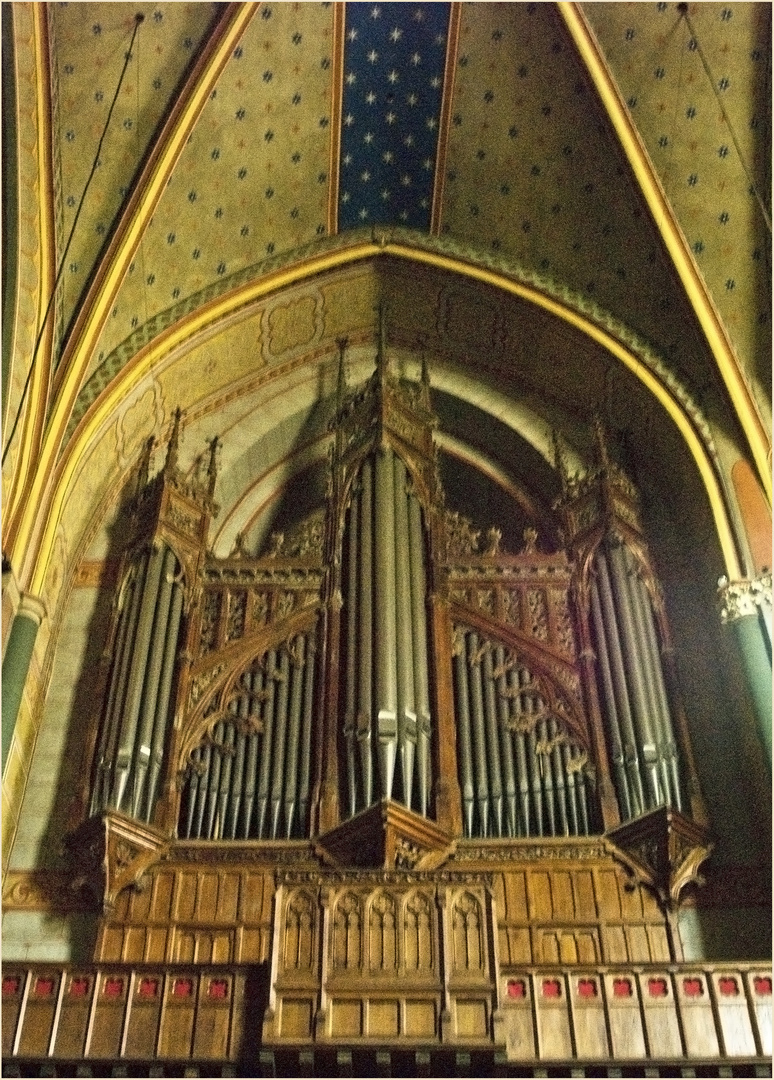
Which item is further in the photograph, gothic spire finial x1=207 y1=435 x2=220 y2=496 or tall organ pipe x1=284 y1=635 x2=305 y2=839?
gothic spire finial x1=207 y1=435 x2=220 y2=496

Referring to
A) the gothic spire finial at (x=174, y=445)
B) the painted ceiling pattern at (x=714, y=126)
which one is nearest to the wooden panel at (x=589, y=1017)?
the painted ceiling pattern at (x=714, y=126)

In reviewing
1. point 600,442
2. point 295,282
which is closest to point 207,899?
point 600,442

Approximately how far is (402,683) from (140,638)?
238 cm

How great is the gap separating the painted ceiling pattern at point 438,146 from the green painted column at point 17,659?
9.84 ft

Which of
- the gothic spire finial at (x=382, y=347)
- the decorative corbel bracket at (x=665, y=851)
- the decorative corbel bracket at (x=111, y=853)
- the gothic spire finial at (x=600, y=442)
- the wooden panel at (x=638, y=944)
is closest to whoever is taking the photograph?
the wooden panel at (x=638, y=944)

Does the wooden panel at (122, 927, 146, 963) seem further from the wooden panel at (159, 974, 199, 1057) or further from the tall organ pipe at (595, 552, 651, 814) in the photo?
the tall organ pipe at (595, 552, 651, 814)

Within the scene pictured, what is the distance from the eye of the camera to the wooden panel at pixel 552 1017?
24.1ft

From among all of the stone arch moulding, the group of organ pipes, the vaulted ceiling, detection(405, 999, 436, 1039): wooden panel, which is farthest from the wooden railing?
the vaulted ceiling

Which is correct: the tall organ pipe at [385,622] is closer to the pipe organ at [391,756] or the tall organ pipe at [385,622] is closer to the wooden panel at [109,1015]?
the pipe organ at [391,756]

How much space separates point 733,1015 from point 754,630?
3.16m

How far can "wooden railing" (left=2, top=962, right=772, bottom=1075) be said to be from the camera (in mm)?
7367

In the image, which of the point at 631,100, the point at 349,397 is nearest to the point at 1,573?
the point at 349,397

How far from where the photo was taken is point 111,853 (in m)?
8.98

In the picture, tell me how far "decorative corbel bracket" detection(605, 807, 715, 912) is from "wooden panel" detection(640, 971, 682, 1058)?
1.20 metres
